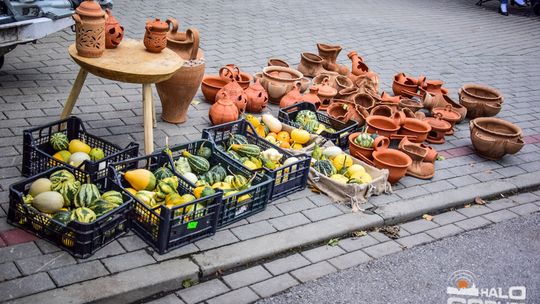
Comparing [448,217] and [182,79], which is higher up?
[182,79]

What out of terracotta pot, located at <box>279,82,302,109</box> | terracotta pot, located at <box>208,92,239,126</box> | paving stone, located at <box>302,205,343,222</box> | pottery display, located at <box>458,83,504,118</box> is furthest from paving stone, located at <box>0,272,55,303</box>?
pottery display, located at <box>458,83,504,118</box>

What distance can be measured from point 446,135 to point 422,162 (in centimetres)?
132

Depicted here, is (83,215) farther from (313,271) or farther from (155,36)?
(155,36)

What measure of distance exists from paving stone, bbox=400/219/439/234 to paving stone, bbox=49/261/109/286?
2.66 meters

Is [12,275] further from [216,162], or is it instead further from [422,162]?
[422,162]

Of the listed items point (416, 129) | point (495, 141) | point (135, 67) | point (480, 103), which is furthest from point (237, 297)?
point (480, 103)

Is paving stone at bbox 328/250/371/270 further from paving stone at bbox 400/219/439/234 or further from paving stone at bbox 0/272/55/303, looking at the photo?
paving stone at bbox 0/272/55/303

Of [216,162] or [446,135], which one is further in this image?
[446,135]

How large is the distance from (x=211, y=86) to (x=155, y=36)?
1592 millimetres

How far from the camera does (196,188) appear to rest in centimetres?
472

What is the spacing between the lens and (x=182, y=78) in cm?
610

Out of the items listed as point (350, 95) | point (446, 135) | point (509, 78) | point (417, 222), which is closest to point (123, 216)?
point (417, 222)

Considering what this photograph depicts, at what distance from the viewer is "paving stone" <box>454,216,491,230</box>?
5605 millimetres

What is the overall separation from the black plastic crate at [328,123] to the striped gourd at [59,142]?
2.26 m
